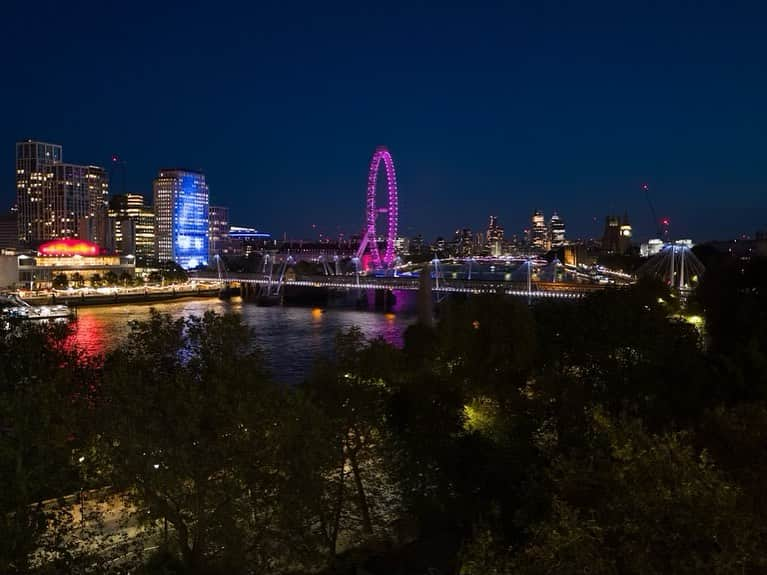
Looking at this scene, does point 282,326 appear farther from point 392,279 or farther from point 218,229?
point 218,229

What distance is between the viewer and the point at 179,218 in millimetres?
96625

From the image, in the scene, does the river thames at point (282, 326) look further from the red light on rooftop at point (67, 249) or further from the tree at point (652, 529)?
the red light on rooftop at point (67, 249)

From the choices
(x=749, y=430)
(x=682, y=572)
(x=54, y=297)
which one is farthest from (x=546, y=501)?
(x=54, y=297)

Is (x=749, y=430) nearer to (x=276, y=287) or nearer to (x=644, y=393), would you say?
(x=644, y=393)

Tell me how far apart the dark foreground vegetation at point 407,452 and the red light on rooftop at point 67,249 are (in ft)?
179

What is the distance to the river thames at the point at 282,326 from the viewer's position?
23.2 metres

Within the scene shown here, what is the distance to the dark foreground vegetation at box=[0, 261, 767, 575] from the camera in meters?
4.44

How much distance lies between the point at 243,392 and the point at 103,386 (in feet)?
4.54

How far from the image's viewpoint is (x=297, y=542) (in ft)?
22.1

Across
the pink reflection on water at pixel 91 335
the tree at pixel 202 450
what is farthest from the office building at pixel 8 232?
the tree at pixel 202 450

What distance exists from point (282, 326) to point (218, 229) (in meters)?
98.6

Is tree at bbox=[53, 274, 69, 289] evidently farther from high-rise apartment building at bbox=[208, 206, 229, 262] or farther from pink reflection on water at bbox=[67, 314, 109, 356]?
high-rise apartment building at bbox=[208, 206, 229, 262]

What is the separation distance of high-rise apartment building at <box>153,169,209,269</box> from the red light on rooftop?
3399 centimetres

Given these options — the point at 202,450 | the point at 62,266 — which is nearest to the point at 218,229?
the point at 62,266
